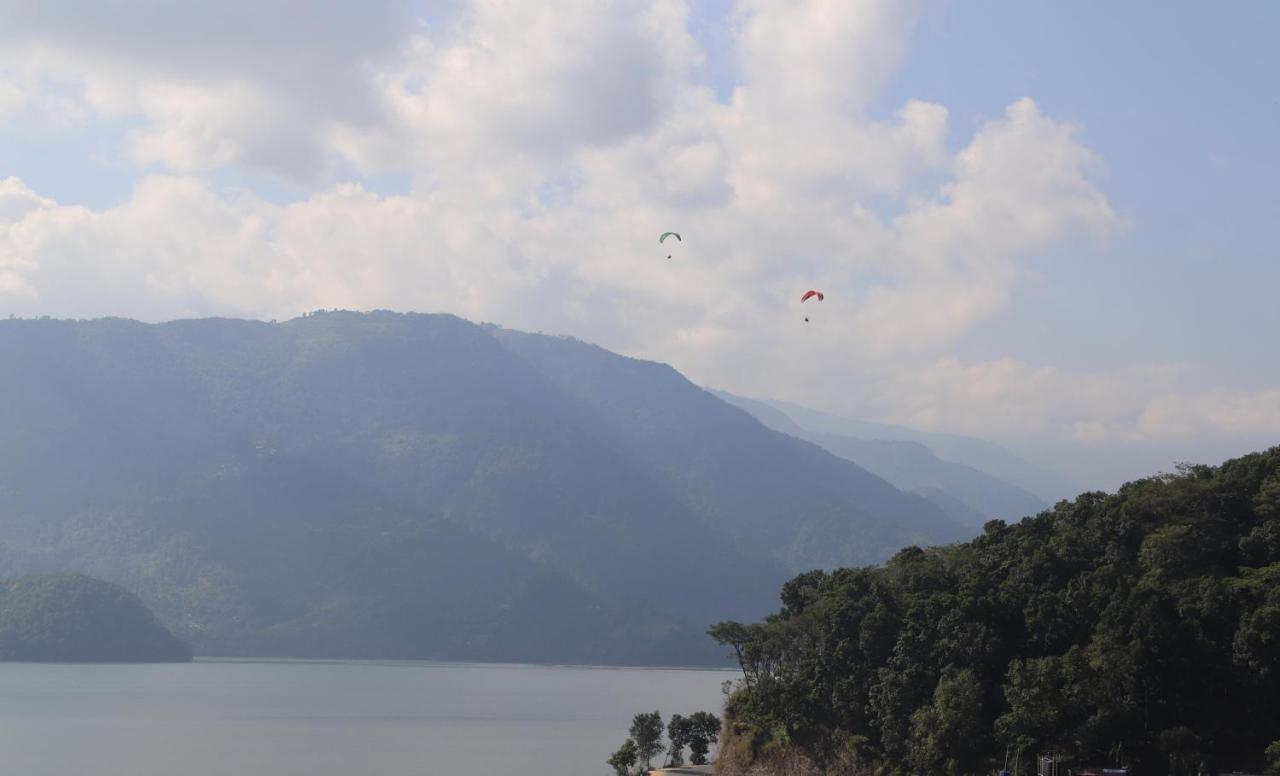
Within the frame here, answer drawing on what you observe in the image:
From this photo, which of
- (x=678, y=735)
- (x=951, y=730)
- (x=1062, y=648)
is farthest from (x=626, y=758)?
(x=1062, y=648)

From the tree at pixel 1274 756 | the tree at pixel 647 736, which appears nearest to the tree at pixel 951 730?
the tree at pixel 1274 756

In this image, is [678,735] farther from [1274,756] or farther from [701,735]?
[1274,756]

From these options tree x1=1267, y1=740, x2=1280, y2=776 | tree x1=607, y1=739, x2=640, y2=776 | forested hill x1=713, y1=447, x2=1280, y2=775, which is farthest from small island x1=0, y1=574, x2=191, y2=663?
tree x1=1267, y1=740, x2=1280, y2=776

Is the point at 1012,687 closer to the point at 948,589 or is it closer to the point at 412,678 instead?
the point at 948,589

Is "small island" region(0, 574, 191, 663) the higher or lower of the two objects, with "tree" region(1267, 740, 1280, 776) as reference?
higher

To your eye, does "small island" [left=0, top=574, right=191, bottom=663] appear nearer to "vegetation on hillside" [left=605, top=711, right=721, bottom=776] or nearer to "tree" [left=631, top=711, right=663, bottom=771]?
"vegetation on hillside" [left=605, top=711, right=721, bottom=776]

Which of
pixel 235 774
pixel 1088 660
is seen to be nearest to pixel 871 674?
pixel 1088 660
